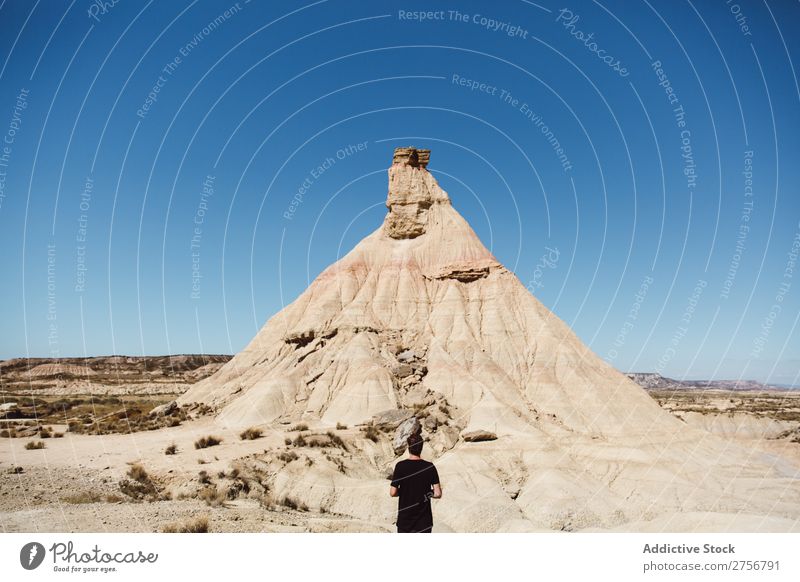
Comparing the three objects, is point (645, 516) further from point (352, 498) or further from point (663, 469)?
point (352, 498)

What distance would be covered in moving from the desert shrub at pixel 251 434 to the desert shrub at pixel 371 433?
768cm

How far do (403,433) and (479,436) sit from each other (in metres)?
6.46

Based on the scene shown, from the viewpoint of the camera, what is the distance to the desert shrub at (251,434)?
34125mm

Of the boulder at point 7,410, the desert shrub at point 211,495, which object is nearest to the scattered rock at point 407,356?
the desert shrub at point 211,495

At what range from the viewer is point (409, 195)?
6056cm

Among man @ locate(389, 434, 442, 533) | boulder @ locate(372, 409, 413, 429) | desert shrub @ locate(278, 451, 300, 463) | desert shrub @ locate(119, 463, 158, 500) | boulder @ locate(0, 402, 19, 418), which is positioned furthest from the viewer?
boulder @ locate(0, 402, 19, 418)

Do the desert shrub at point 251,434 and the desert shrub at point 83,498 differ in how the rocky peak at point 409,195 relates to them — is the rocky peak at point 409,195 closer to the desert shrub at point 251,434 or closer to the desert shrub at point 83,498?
the desert shrub at point 251,434

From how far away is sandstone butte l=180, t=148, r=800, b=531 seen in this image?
26.5 metres

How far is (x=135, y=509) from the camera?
14.4m

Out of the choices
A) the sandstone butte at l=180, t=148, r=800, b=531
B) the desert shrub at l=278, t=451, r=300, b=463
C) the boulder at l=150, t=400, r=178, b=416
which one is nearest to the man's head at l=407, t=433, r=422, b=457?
the sandstone butte at l=180, t=148, r=800, b=531

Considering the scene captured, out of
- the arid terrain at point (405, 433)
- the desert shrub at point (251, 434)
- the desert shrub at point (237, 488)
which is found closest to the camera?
the arid terrain at point (405, 433)

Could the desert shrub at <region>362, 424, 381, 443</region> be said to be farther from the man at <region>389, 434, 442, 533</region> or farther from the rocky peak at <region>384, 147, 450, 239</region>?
the rocky peak at <region>384, 147, 450, 239</region>

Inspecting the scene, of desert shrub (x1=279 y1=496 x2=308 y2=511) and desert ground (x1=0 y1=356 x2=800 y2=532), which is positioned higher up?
desert ground (x1=0 y1=356 x2=800 y2=532)
